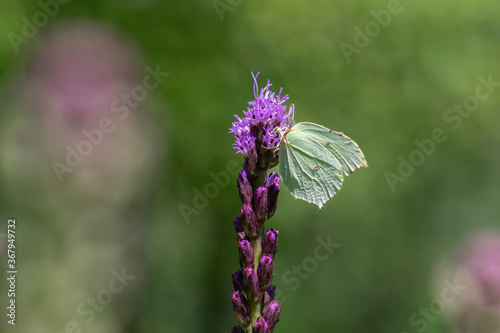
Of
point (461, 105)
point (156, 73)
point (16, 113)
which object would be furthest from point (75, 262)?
point (461, 105)

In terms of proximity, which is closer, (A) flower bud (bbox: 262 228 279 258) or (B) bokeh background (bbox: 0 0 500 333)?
(A) flower bud (bbox: 262 228 279 258)

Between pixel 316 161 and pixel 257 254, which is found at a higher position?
pixel 316 161

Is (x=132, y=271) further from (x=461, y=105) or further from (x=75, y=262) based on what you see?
(x=461, y=105)

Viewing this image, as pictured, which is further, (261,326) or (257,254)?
(257,254)

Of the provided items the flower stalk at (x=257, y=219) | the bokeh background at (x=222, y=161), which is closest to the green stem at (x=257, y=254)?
the flower stalk at (x=257, y=219)

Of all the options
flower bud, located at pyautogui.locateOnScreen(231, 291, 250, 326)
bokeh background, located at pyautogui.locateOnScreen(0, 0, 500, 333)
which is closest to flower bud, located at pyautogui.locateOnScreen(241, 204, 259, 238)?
flower bud, located at pyautogui.locateOnScreen(231, 291, 250, 326)

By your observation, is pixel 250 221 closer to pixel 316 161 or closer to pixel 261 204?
pixel 261 204

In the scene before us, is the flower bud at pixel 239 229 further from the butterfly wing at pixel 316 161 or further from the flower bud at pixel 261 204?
the butterfly wing at pixel 316 161

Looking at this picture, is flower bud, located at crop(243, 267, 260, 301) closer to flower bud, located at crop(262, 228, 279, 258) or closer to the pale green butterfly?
flower bud, located at crop(262, 228, 279, 258)

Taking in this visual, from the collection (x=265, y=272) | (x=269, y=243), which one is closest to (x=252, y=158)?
(x=269, y=243)
